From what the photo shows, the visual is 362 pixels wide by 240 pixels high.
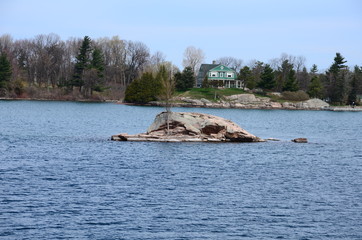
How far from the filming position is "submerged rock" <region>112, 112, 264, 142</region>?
54.9 metres

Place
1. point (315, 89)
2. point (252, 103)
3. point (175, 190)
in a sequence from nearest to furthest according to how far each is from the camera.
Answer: point (175, 190)
point (252, 103)
point (315, 89)

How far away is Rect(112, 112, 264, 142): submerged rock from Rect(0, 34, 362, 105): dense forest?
7954cm

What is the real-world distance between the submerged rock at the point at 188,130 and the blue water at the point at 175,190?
1673 mm

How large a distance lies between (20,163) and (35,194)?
35.5 ft

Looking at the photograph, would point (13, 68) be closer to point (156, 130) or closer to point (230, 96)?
point (230, 96)

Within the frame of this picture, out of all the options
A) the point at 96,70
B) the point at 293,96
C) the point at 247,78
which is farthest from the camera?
the point at 247,78

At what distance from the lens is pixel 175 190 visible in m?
32.3

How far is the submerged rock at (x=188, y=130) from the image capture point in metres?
54.9

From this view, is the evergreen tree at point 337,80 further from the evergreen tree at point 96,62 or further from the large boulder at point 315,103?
the evergreen tree at point 96,62

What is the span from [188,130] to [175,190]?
2354 cm

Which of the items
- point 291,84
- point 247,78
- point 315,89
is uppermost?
point 247,78

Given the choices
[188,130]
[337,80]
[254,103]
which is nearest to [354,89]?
[337,80]

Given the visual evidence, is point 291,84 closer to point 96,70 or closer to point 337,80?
point 337,80

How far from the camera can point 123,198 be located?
2978cm
